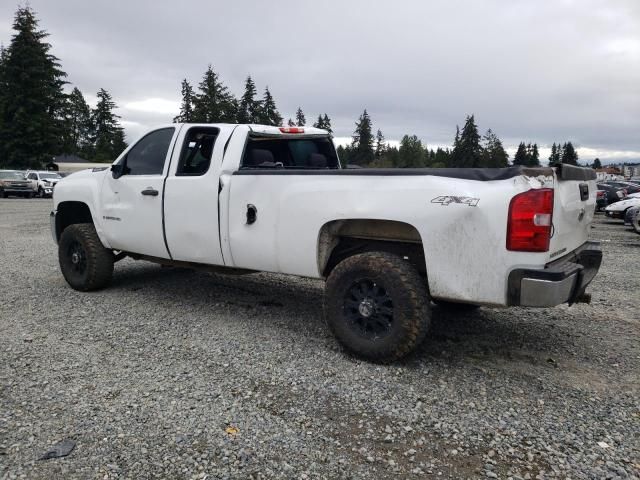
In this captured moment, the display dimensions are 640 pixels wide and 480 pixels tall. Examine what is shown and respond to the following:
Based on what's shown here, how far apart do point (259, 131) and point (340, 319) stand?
211cm

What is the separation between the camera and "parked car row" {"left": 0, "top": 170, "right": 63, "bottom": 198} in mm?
27922

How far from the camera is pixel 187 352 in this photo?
403cm

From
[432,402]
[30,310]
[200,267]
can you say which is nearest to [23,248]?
[30,310]

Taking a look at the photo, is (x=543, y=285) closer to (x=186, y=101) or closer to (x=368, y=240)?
(x=368, y=240)

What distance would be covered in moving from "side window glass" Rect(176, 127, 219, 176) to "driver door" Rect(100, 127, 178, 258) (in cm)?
17

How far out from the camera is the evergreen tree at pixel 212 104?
6975 cm

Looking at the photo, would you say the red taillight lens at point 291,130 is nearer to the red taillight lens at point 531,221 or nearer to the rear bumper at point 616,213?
the red taillight lens at point 531,221

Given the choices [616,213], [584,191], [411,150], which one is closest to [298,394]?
[584,191]

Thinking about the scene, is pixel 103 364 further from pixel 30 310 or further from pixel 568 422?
pixel 568 422

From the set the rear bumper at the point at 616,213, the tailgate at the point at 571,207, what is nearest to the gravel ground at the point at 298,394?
the tailgate at the point at 571,207

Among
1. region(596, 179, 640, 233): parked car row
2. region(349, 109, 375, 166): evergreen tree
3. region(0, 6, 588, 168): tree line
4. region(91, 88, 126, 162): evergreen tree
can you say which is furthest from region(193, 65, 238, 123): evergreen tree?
region(596, 179, 640, 233): parked car row

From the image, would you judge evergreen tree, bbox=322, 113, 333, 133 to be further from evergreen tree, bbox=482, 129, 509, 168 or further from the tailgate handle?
the tailgate handle

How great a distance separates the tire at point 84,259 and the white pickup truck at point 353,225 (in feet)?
0.08

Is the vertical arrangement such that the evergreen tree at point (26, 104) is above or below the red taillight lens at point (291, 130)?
above
